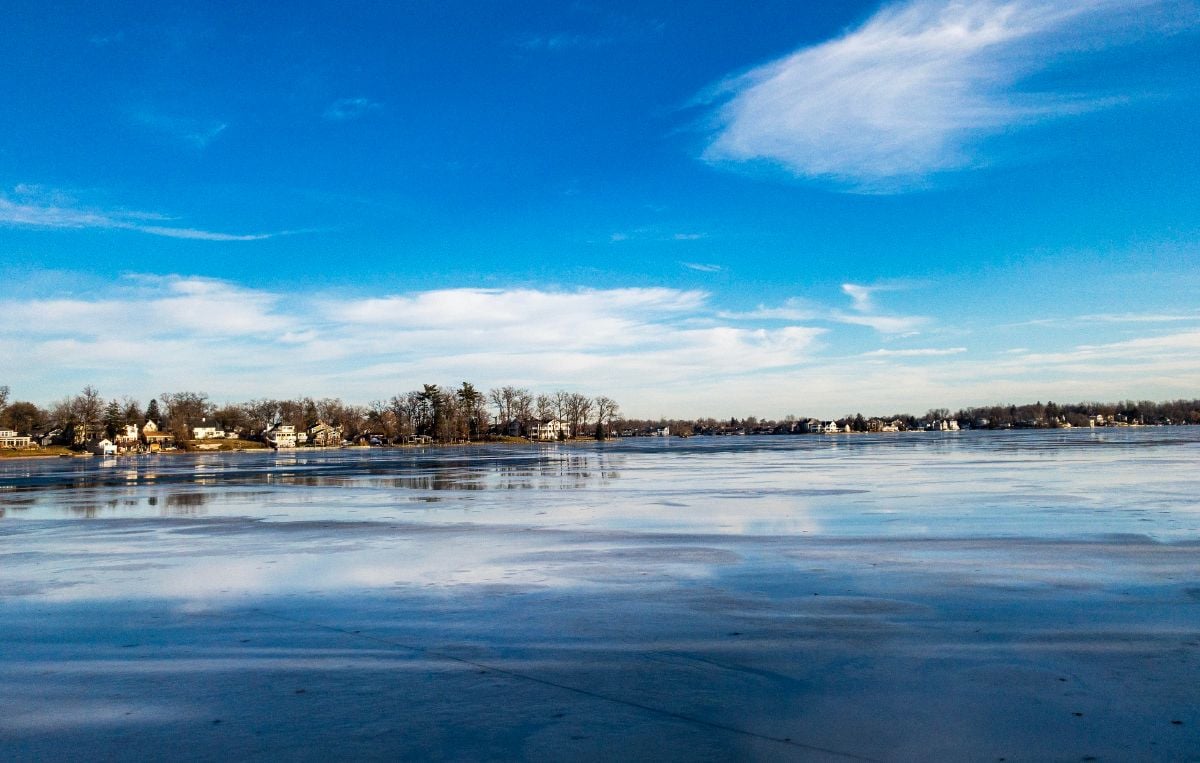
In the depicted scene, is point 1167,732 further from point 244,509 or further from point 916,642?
point 244,509

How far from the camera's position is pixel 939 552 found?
1123 centimetres

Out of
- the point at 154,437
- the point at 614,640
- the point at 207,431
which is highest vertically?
the point at 207,431

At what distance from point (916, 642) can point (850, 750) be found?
250cm

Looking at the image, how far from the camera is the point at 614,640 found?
6.80 m

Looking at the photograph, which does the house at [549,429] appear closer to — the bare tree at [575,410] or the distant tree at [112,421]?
the bare tree at [575,410]

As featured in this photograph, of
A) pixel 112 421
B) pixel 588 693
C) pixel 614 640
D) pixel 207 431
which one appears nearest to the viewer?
pixel 588 693

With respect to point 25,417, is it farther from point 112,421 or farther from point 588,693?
point 588,693

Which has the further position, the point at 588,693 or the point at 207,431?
the point at 207,431

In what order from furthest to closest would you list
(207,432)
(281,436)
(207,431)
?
(207,431) < (207,432) < (281,436)

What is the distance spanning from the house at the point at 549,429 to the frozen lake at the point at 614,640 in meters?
141

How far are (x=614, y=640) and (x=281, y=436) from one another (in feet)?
466

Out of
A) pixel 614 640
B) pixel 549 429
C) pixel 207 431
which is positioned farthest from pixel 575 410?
pixel 614 640

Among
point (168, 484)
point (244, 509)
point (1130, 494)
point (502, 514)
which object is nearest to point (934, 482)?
point (1130, 494)

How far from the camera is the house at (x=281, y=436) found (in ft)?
450
